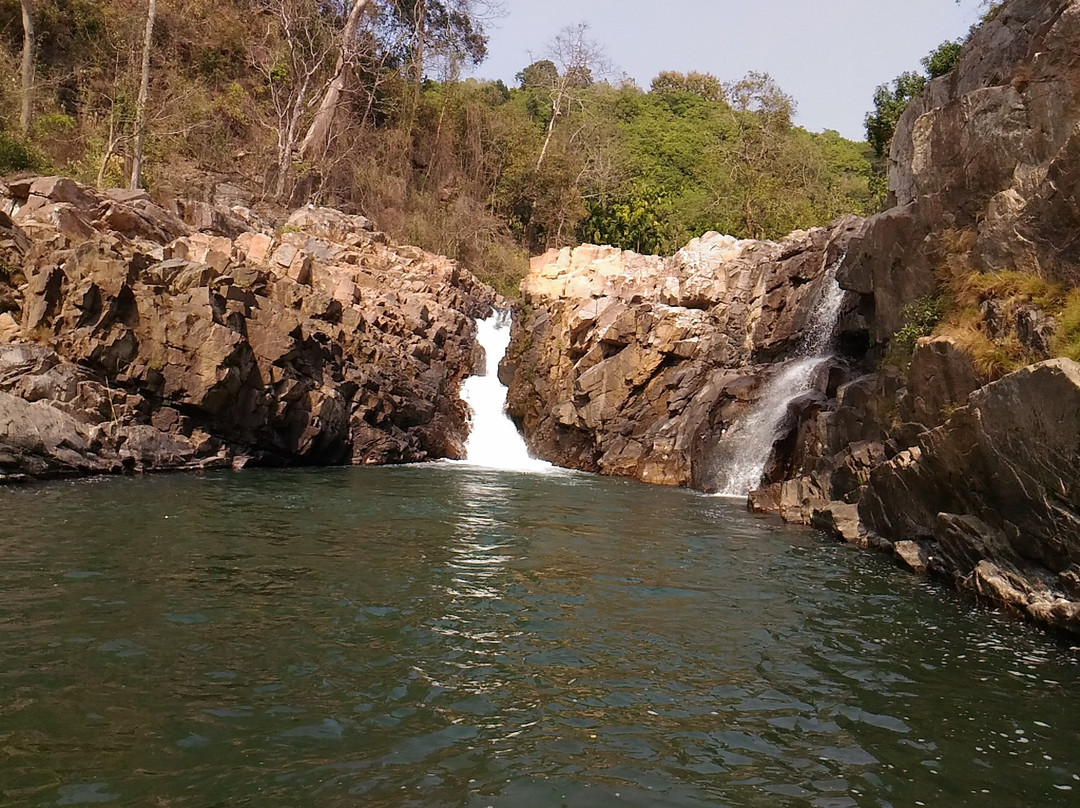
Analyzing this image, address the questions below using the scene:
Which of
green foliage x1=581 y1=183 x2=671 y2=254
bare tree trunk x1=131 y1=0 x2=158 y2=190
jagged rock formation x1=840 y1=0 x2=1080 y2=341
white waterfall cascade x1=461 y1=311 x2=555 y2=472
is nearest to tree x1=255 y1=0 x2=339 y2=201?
bare tree trunk x1=131 y1=0 x2=158 y2=190

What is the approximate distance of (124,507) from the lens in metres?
15.3

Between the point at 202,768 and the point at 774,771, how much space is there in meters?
3.90

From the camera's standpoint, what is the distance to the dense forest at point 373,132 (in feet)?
129

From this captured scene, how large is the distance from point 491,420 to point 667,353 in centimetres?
816

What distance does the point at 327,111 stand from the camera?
45188 millimetres

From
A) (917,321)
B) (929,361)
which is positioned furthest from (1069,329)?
(917,321)

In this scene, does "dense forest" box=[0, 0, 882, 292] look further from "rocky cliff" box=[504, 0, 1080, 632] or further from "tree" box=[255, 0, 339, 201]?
"rocky cliff" box=[504, 0, 1080, 632]

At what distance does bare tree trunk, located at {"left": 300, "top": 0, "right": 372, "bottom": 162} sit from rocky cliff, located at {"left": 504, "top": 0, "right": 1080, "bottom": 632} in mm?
21013

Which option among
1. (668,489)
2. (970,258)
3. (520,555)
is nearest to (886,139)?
(668,489)

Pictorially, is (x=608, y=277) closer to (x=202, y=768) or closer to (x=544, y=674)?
(x=544, y=674)

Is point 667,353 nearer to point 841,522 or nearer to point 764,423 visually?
point 764,423

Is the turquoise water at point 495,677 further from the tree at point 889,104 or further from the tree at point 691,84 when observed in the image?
the tree at point 691,84

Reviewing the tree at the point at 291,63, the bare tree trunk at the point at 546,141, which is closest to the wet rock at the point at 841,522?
the tree at the point at 291,63

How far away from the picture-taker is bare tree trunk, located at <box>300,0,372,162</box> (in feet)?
148
